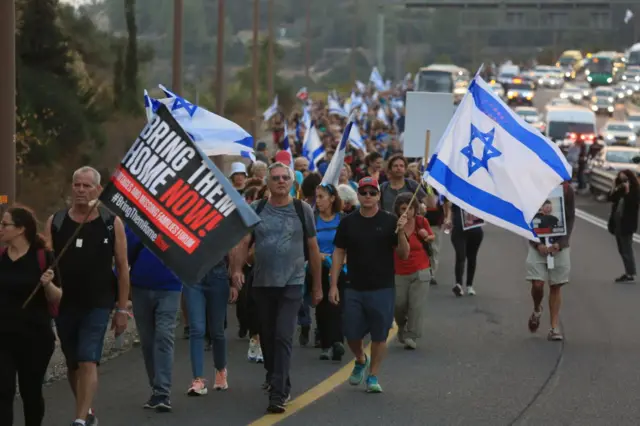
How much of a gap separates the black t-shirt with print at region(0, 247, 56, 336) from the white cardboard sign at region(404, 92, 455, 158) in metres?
12.8

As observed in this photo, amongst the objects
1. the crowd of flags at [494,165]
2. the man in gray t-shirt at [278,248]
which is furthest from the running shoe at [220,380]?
the crowd of flags at [494,165]

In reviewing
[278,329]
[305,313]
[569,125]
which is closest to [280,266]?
[278,329]

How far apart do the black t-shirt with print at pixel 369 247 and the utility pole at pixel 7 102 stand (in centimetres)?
264

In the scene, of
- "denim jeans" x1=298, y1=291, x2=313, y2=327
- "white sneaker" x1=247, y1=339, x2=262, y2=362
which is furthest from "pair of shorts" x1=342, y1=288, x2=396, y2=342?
"denim jeans" x1=298, y1=291, x2=313, y2=327

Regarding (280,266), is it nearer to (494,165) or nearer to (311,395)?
(311,395)

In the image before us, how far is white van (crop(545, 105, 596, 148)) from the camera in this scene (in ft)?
174

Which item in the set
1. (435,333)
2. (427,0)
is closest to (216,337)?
(435,333)

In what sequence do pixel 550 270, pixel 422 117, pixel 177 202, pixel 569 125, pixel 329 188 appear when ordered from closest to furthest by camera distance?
pixel 177 202 < pixel 329 188 < pixel 550 270 < pixel 422 117 < pixel 569 125

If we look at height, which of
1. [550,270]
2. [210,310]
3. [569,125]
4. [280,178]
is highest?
[280,178]

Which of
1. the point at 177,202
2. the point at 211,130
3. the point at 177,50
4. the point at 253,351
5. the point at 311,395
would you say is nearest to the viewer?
the point at 177,202

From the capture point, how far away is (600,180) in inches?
1626

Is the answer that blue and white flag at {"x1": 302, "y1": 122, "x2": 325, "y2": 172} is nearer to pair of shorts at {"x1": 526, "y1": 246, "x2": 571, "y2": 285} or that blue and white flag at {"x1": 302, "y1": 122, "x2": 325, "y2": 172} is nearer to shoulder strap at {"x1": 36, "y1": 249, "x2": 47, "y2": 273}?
pair of shorts at {"x1": 526, "y1": 246, "x2": 571, "y2": 285}

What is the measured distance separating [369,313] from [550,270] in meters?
3.79

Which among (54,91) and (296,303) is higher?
(296,303)
